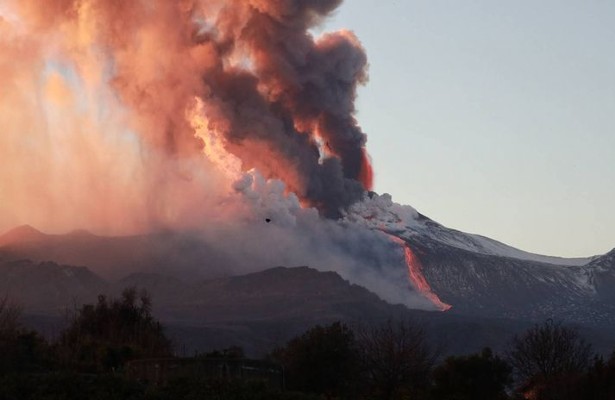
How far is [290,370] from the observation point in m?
59.9

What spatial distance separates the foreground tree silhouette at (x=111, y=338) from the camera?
53.2m

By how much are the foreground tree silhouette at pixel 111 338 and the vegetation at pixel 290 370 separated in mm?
77

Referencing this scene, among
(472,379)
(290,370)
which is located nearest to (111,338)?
(290,370)

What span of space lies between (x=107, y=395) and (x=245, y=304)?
15982 centimetres

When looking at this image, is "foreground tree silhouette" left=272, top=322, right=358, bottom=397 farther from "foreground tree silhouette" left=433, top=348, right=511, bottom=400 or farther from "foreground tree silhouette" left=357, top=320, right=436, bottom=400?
"foreground tree silhouette" left=433, top=348, right=511, bottom=400

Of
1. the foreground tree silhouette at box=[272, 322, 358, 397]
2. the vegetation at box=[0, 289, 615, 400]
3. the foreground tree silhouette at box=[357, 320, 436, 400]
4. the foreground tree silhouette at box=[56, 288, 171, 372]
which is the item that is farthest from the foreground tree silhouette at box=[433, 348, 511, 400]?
the foreground tree silhouette at box=[56, 288, 171, 372]

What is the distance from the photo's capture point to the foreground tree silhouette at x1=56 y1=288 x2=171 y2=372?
5319 cm

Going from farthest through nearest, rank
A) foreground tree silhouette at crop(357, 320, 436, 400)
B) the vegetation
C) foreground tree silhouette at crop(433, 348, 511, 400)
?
foreground tree silhouette at crop(357, 320, 436, 400), foreground tree silhouette at crop(433, 348, 511, 400), the vegetation

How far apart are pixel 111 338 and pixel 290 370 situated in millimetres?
11868

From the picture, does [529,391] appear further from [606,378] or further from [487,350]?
[606,378]

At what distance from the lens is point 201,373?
140 ft

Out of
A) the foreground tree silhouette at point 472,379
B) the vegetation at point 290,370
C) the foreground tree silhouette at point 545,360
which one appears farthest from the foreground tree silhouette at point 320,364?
the foreground tree silhouette at point 545,360

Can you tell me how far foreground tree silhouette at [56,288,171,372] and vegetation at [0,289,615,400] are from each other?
0.25ft

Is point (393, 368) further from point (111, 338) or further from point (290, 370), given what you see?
point (111, 338)
